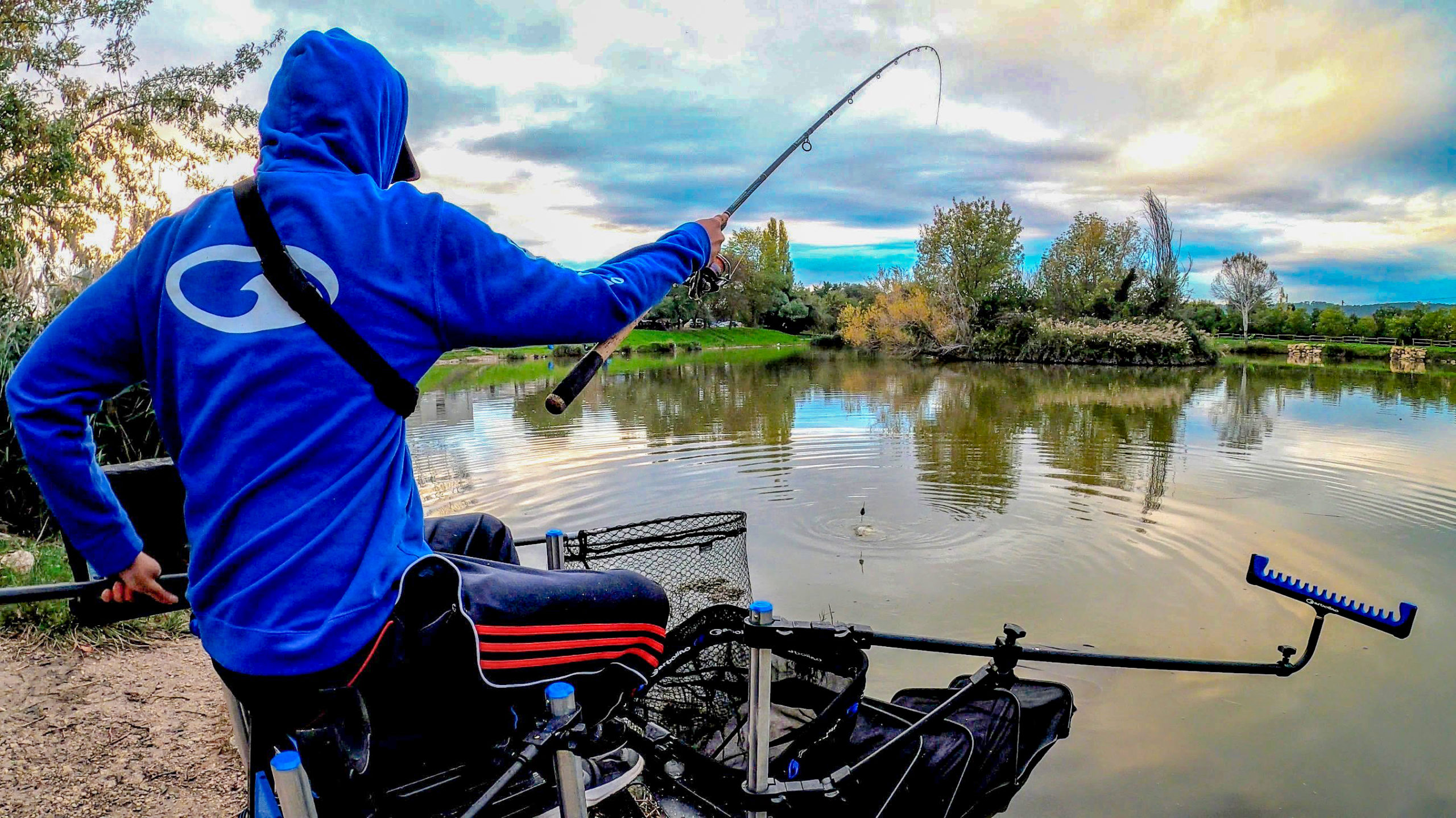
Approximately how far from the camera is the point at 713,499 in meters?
9.80

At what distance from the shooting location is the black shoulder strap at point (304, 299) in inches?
59.7

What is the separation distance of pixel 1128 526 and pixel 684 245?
7.58 m

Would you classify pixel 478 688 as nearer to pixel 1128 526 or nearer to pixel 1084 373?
pixel 1128 526

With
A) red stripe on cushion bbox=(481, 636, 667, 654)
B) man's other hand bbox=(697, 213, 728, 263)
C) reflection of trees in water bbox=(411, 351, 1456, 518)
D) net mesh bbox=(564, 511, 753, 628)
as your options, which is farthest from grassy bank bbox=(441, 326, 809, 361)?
red stripe on cushion bbox=(481, 636, 667, 654)

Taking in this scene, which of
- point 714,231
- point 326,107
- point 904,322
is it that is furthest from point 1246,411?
point 904,322

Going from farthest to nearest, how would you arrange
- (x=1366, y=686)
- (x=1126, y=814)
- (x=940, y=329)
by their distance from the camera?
(x=940, y=329), (x=1366, y=686), (x=1126, y=814)

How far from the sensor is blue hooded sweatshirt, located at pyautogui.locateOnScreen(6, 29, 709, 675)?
152 centimetres

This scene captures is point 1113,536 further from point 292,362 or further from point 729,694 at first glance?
point 292,362

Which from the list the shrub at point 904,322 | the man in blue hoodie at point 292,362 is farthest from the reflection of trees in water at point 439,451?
the shrub at point 904,322

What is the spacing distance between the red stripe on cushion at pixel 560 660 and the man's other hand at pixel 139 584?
0.90 m

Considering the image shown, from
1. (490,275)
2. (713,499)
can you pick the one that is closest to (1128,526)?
(713,499)

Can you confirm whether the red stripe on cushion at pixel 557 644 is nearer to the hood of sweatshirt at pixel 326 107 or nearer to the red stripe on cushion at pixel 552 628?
the red stripe on cushion at pixel 552 628

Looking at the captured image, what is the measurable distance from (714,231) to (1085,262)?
51.9 meters

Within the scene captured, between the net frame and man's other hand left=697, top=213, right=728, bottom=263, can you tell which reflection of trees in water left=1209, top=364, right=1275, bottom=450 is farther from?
man's other hand left=697, top=213, right=728, bottom=263
